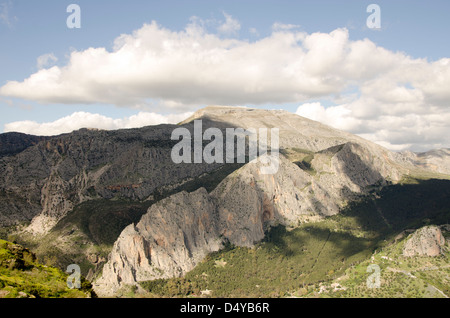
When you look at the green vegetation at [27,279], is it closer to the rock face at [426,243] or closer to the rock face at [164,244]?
the rock face at [164,244]

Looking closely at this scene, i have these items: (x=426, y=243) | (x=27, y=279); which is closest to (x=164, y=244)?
(x=426, y=243)

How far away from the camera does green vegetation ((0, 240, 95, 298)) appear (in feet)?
117

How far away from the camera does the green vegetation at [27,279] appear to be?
1409 inches

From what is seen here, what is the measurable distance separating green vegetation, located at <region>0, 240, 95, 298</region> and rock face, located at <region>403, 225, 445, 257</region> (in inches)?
6118

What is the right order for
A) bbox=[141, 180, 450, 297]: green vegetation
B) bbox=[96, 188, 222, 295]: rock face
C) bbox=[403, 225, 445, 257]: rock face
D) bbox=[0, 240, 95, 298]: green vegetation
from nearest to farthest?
bbox=[0, 240, 95, 298]: green vegetation < bbox=[141, 180, 450, 297]: green vegetation < bbox=[96, 188, 222, 295]: rock face < bbox=[403, 225, 445, 257]: rock face

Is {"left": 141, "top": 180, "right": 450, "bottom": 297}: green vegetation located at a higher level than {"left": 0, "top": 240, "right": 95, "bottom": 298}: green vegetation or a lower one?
lower

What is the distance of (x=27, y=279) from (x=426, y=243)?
166m

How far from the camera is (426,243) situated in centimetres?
15912

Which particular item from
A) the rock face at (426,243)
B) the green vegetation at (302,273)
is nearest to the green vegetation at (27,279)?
the green vegetation at (302,273)

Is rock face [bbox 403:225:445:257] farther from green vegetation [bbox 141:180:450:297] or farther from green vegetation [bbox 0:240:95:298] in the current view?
green vegetation [bbox 0:240:95:298]

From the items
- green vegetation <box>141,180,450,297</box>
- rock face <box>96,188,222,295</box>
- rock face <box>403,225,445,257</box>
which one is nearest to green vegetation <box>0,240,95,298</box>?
green vegetation <box>141,180,450,297</box>

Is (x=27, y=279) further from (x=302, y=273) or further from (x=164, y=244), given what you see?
(x=302, y=273)
